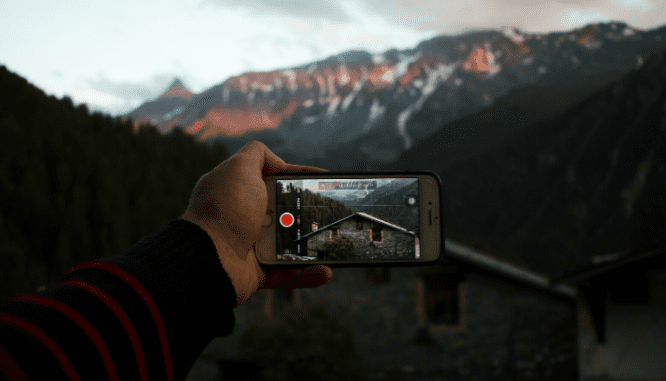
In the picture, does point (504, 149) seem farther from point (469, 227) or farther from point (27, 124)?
point (27, 124)

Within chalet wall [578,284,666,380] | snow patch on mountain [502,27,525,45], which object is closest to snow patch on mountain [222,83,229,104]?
Result: snow patch on mountain [502,27,525,45]

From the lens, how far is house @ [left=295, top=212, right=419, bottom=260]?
6.53 ft

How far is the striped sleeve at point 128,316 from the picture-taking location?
918 millimetres

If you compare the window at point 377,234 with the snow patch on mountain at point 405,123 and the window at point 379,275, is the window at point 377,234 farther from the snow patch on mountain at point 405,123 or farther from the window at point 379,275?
the snow patch on mountain at point 405,123

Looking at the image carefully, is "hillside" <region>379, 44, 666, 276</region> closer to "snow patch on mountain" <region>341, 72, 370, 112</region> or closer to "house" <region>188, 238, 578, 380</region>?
"snow patch on mountain" <region>341, 72, 370, 112</region>

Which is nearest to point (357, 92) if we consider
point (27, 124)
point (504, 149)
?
point (504, 149)

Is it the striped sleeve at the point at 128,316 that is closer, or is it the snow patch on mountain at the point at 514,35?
the striped sleeve at the point at 128,316

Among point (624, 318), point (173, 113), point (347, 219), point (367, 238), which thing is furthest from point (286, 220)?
point (173, 113)

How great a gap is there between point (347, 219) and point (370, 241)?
0.51ft

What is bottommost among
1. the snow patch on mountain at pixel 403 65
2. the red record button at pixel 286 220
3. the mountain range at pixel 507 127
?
the red record button at pixel 286 220

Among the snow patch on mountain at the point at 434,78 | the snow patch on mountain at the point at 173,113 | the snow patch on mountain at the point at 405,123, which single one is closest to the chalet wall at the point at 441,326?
the snow patch on mountain at the point at 405,123

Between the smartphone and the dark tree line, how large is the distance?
6279 mm

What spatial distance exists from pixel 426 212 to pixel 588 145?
50.1 meters

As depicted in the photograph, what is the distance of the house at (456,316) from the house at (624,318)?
5.83ft
